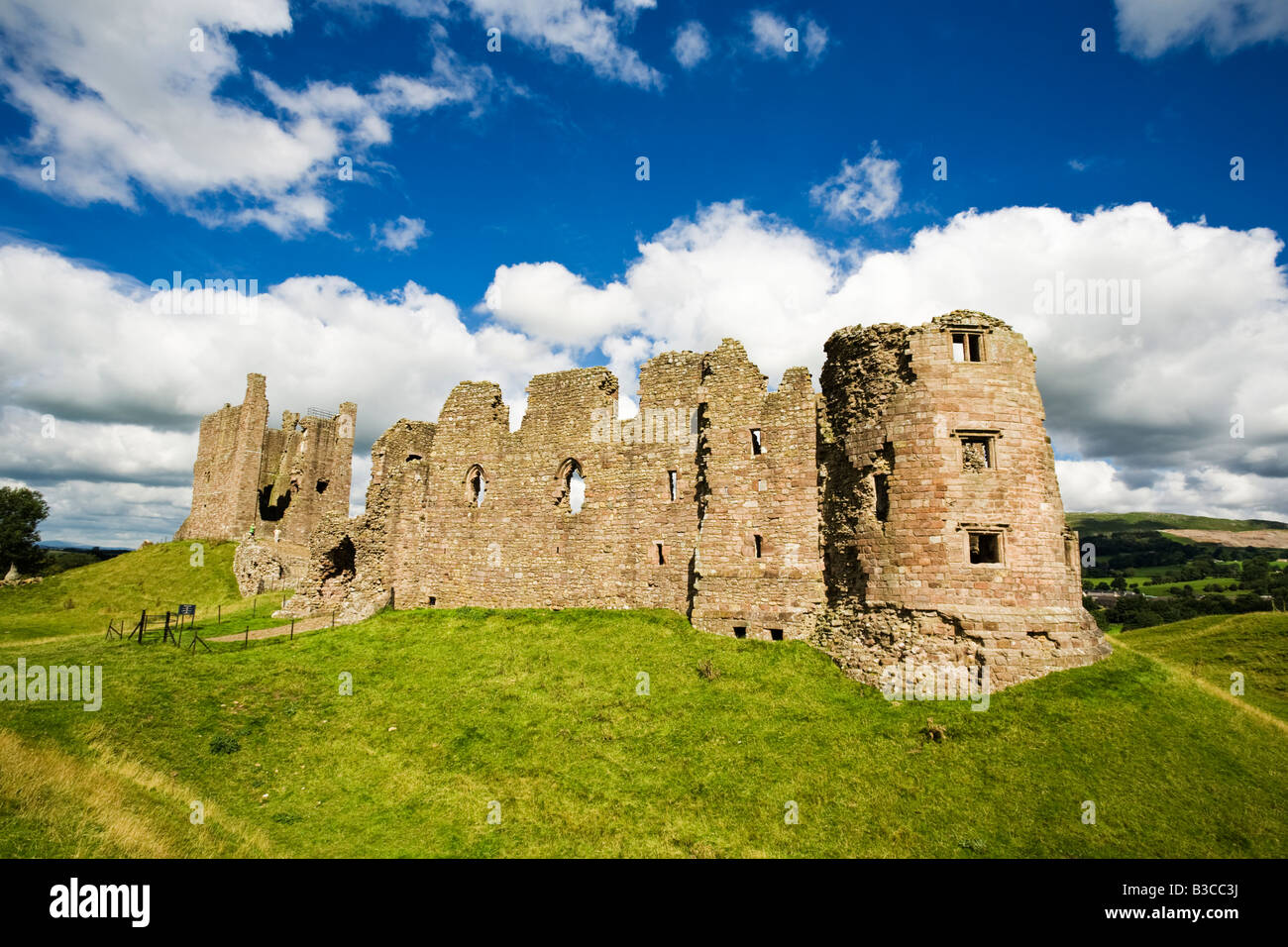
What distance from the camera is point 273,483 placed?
156 ft

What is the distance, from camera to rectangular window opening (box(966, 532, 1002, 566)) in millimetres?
15516

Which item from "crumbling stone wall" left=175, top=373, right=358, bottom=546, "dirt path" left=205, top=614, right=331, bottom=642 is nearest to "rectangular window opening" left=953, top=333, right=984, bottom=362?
"dirt path" left=205, top=614, right=331, bottom=642

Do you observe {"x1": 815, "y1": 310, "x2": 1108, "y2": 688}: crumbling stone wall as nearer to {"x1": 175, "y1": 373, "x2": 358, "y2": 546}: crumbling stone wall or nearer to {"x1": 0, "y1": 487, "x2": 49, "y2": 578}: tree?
{"x1": 175, "y1": 373, "x2": 358, "y2": 546}: crumbling stone wall

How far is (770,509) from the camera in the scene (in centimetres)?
1956

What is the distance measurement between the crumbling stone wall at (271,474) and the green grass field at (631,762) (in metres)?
29.2

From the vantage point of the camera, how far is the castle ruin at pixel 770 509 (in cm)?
1547

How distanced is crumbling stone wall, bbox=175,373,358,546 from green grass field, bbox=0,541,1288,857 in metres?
29.2

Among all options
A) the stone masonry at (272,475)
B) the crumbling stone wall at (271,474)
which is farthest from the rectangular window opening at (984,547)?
the stone masonry at (272,475)

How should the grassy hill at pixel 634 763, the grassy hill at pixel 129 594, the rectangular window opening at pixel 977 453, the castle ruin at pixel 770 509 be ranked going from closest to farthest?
the grassy hill at pixel 634 763, the castle ruin at pixel 770 509, the rectangular window opening at pixel 977 453, the grassy hill at pixel 129 594

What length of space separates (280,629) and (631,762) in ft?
62.4

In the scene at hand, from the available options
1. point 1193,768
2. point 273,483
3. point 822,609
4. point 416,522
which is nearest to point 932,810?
point 1193,768

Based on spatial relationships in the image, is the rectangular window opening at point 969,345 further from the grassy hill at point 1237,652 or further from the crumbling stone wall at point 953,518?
the grassy hill at point 1237,652
